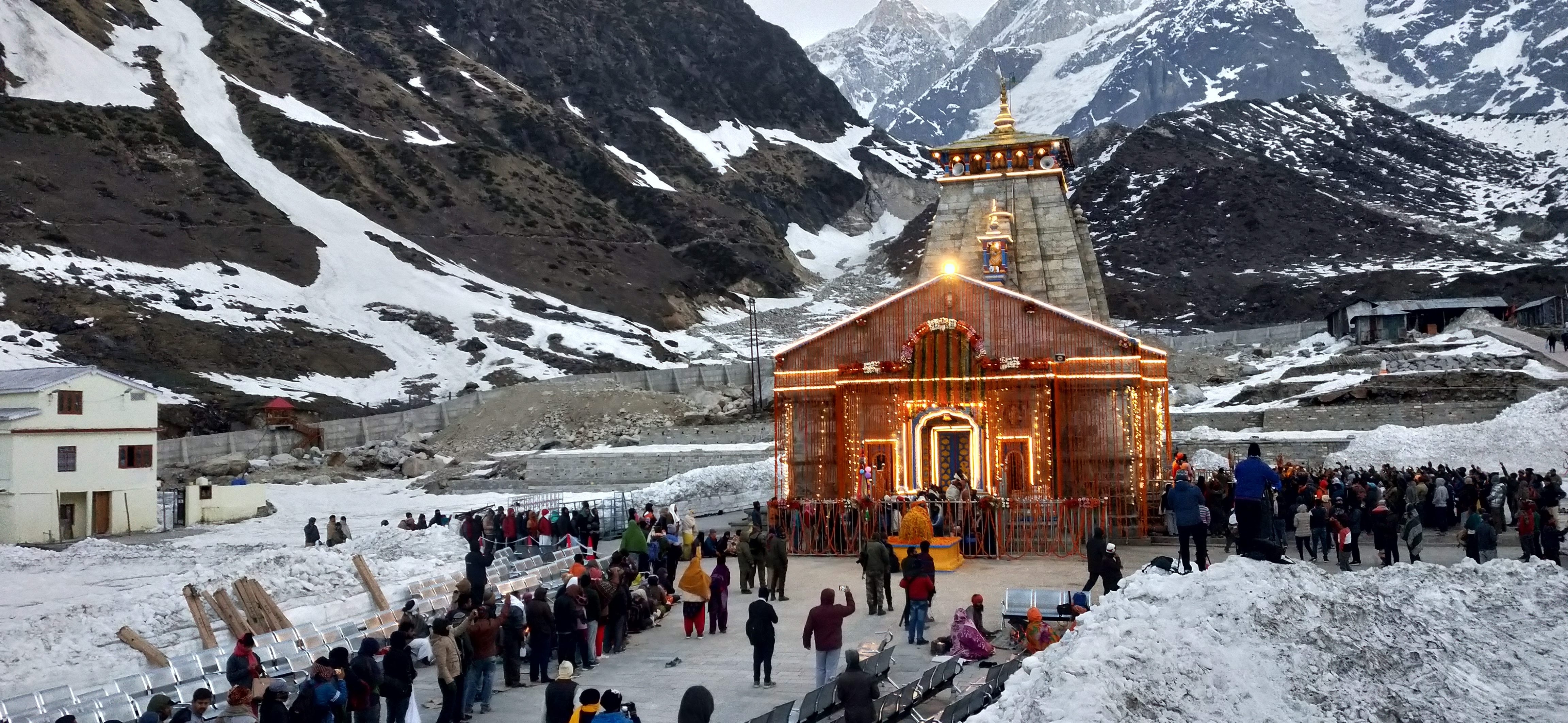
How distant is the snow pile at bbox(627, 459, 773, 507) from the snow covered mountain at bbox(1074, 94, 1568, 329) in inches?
2520

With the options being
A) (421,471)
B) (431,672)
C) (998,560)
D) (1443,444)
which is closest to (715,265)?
(421,471)

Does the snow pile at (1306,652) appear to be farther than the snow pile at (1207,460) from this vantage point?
No

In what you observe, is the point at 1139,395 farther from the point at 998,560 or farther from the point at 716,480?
the point at 716,480

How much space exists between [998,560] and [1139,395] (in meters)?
8.46

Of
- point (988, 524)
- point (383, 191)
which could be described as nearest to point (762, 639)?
point (988, 524)

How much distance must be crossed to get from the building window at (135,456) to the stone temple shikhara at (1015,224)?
76.1 ft

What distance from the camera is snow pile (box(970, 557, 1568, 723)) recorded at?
9234mm

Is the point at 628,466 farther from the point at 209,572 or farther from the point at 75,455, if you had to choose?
the point at 209,572

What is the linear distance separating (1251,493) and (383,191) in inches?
3696

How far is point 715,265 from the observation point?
366 feet

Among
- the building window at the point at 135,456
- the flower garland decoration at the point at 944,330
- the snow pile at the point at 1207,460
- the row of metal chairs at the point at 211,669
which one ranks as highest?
the flower garland decoration at the point at 944,330

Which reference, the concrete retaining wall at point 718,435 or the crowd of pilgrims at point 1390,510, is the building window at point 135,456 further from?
the crowd of pilgrims at point 1390,510

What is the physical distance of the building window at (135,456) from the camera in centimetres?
3369

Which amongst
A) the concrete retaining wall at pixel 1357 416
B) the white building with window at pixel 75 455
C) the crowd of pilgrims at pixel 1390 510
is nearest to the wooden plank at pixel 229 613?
the crowd of pilgrims at pixel 1390 510
